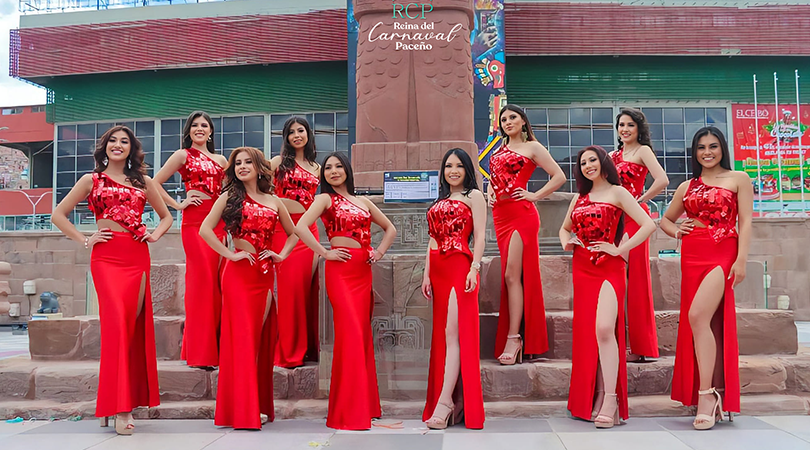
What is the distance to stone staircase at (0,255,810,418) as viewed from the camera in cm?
515

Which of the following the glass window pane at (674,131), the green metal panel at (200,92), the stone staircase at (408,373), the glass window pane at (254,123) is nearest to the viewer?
the stone staircase at (408,373)

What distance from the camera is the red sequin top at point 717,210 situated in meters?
4.62

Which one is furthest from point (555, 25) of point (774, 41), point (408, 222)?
point (408, 222)

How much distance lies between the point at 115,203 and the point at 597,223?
3.29 m

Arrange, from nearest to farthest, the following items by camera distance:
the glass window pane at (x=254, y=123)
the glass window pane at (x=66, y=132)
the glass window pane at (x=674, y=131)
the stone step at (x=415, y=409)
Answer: the stone step at (x=415, y=409), the glass window pane at (x=674, y=131), the glass window pane at (x=254, y=123), the glass window pane at (x=66, y=132)

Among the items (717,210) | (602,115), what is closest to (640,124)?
(717,210)

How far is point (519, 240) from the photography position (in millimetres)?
5250

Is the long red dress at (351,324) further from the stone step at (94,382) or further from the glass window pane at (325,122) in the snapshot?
the glass window pane at (325,122)

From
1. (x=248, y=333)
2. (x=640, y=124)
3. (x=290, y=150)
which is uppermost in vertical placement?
(x=640, y=124)

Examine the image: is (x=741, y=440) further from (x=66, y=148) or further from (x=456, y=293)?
(x=66, y=148)

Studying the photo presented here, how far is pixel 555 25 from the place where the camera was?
18.2 meters

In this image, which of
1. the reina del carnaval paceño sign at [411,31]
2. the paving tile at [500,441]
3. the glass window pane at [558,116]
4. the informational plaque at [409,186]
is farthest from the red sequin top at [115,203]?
the glass window pane at [558,116]

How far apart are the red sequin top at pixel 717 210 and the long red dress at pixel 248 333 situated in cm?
294

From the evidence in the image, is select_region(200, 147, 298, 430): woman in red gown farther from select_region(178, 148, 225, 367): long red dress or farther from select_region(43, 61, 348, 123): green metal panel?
select_region(43, 61, 348, 123): green metal panel
